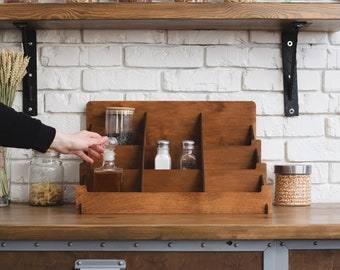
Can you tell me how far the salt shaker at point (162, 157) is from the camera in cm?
218

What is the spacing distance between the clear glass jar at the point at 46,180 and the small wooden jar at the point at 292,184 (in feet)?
2.57

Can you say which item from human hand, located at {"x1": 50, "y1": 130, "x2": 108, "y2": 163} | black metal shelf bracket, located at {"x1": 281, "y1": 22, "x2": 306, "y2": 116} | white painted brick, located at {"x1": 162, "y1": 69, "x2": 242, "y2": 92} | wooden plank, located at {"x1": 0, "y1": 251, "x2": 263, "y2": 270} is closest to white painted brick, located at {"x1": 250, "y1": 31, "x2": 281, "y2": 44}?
black metal shelf bracket, located at {"x1": 281, "y1": 22, "x2": 306, "y2": 116}

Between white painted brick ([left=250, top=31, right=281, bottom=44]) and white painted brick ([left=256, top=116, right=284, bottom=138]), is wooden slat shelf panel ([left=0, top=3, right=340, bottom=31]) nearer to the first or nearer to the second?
white painted brick ([left=250, top=31, right=281, bottom=44])

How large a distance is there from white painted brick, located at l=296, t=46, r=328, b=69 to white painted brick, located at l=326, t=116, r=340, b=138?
8.1 inches

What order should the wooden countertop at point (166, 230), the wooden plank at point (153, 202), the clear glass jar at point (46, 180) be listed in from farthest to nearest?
the clear glass jar at point (46, 180) < the wooden plank at point (153, 202) < the wooden countertop at point (166, 230)

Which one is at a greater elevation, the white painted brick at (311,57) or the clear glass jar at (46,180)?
the white painted brick at (311,57)

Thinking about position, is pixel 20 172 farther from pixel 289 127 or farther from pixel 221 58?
pixel 289 127

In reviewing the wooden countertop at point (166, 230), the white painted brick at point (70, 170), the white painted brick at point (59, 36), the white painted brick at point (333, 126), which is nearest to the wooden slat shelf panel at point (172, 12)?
the white painted brick at point (59, 36)

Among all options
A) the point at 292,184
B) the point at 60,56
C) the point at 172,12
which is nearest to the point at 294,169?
the point at 292,184

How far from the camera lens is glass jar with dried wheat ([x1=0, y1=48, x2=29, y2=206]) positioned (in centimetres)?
220

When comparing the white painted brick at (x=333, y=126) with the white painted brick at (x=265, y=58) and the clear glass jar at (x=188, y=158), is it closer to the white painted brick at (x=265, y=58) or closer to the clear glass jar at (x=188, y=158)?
the white painted brick at (x=265, y=58)

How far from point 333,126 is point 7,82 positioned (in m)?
1.22

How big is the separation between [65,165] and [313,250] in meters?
1.03

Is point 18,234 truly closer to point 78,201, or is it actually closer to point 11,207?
point 78,201
